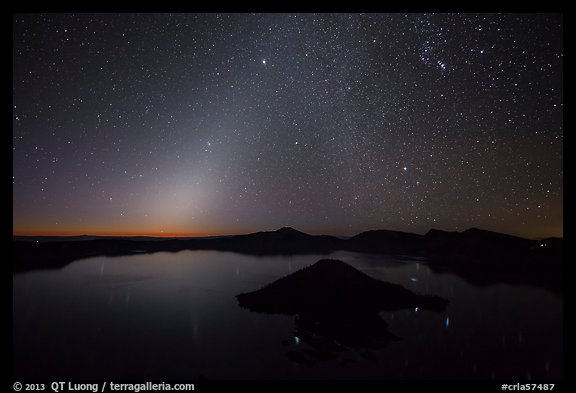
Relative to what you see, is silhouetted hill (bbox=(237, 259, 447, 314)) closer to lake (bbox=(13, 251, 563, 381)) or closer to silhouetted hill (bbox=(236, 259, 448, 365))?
silhouetted hill (bbox=(236, 259, 448, 365))

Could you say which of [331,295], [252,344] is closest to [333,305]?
[331,295]

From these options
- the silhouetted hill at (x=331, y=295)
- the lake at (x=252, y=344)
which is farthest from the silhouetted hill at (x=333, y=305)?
the lake at (x=252, y=344)

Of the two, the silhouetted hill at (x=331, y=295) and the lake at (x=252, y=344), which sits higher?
the silhouetted hill at (x=331, y=295)

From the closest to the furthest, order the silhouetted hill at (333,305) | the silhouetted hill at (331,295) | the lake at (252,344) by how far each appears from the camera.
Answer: the lake at (252,344)
the silhouetted hill at (333,305)
the silhouetted hill at (331,295)

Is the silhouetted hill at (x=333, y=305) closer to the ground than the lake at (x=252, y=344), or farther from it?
farther from it

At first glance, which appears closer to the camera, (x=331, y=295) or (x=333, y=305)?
(x=333, y=305)

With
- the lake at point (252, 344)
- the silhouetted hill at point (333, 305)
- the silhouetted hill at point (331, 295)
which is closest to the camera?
the lake at point (252, 344)

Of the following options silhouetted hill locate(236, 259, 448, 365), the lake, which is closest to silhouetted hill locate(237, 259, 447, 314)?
silhouetted hill locate(236, 259, 448, 365)

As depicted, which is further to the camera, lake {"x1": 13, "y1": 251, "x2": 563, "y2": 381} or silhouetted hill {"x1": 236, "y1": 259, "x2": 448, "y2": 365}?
silhouetted hill {"x1": 236, "y1": 259, "x2": 448, "y2": 365}

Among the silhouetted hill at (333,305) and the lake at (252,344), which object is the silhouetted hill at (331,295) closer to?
the silhouetted hill at (333,305)

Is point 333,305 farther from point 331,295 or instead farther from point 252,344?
point 252,344

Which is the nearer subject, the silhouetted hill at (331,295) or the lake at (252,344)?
the lake at (252,344)
